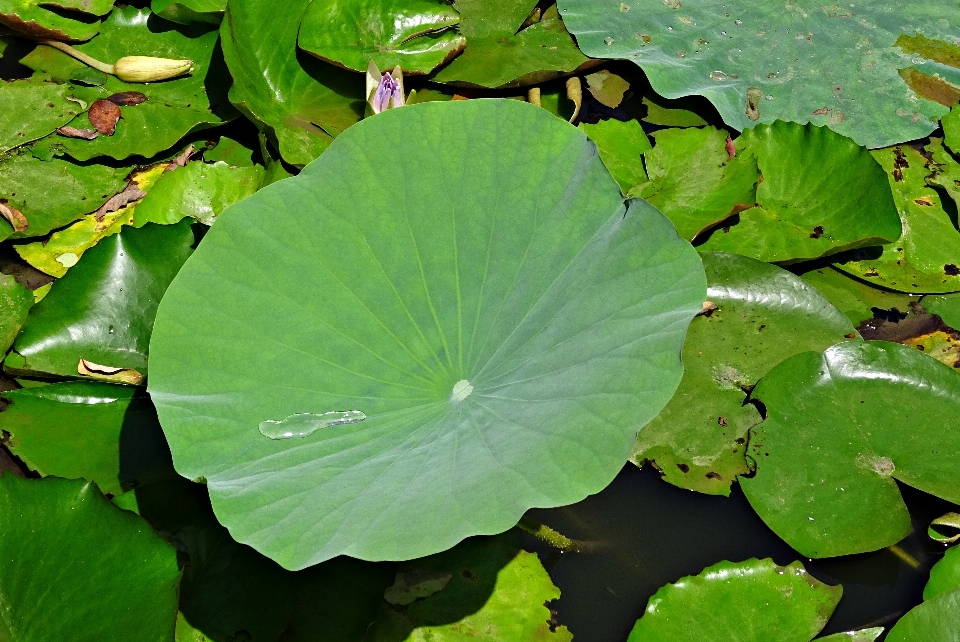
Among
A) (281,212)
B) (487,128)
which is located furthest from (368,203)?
(487,128)

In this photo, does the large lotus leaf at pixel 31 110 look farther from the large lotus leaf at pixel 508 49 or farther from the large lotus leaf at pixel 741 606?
the large lotus leaf at pixel 741 606

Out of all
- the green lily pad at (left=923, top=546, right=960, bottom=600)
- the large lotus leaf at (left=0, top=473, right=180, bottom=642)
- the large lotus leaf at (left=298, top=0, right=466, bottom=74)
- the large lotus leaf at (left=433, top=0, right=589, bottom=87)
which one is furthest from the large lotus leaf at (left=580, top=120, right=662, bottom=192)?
the large lotus leaf at (left=0, top=473, right=180, bottom=642)

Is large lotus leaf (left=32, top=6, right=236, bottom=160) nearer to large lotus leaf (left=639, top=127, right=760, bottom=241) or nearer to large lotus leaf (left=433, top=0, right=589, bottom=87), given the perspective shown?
large lotus leaf (left=433, top=0, right=589, bottom=87)

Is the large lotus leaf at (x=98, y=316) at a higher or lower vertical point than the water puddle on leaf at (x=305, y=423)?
lower

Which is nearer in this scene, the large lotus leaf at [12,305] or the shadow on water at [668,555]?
the shadow on water at [668,555]

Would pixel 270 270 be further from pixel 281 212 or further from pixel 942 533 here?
pixel 942 533

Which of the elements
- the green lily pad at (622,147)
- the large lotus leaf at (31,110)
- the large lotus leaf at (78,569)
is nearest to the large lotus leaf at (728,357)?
the green lily pad at (622,147)
